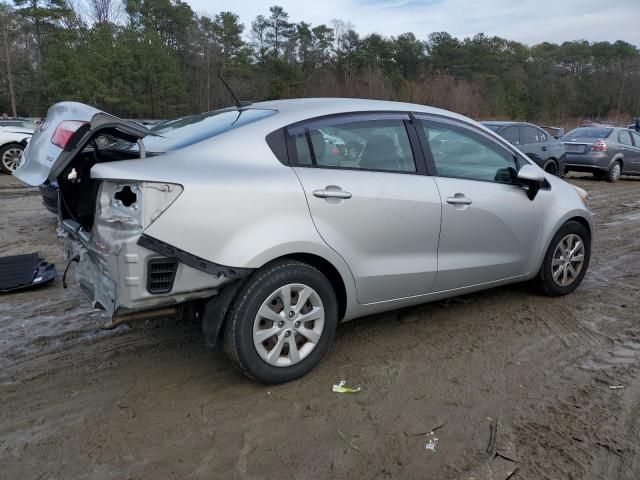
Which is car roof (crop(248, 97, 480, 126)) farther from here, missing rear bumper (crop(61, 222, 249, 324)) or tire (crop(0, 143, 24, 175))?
tire (crop(0, 143, 24, 175))

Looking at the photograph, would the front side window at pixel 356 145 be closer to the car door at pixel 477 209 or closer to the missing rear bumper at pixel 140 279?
the car door at pixel 477 209

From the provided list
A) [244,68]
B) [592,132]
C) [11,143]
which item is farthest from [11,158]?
[244,68]

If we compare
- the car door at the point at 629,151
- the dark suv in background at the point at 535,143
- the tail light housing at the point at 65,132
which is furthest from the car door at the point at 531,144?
the tail light housing at the point at 65,132

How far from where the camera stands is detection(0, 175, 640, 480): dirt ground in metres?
2.60

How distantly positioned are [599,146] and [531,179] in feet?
37.9

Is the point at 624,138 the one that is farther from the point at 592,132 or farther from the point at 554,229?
the point at 554,229

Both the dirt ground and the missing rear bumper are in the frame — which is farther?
the missing rear bumper

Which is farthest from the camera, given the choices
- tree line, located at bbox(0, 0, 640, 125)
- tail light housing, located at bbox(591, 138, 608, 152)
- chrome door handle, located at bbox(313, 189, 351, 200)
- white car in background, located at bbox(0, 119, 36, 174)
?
tree line, located at bbox(0, 0, 640, 125)

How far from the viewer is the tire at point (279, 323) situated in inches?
119

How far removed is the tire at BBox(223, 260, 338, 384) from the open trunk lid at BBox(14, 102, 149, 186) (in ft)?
3.63

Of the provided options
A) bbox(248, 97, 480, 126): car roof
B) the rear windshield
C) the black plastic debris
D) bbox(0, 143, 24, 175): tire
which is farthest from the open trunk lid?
the rear windshield

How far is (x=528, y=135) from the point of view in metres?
12.1

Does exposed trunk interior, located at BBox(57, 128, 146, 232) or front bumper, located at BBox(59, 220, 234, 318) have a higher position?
exposed trunk interior, located at BBox(57, 128, 146, 232)

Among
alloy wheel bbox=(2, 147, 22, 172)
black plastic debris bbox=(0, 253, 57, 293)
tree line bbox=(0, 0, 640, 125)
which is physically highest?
tree line bbox=(0, 0, 640, 125)
